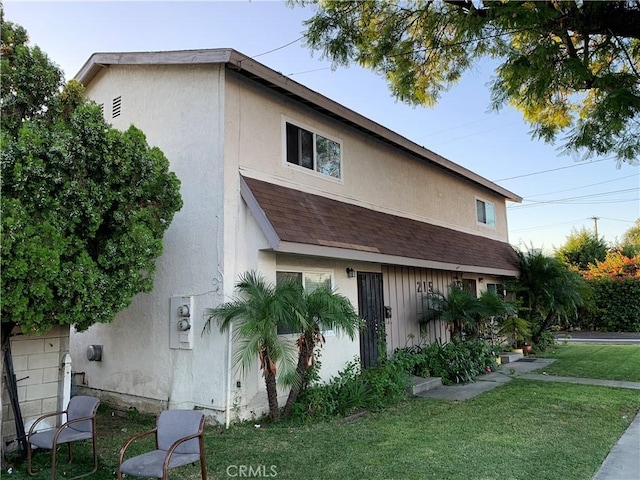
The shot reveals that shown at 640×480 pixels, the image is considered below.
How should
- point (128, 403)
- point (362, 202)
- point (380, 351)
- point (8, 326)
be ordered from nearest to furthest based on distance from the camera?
point (8, 326)
point (128, 403)
point (380, 351)
point (362, 202)

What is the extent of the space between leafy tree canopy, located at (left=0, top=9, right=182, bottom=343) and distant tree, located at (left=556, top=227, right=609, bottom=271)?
29.8m

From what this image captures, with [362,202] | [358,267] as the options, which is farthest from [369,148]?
[358,267]

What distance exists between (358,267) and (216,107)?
433cm

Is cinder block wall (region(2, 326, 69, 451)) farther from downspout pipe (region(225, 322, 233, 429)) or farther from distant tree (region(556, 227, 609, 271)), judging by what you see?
distant tree (region(556, 227, 609, 271))

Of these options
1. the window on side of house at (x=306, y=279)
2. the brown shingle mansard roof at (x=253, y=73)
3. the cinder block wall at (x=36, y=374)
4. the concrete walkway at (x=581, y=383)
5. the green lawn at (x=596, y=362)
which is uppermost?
the brown shingle mansard roof at (x=253, y=73)

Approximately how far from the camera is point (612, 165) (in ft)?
24.8

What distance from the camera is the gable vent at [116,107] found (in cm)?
938

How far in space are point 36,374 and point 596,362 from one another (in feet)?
43.6

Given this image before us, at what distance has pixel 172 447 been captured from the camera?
156 inches

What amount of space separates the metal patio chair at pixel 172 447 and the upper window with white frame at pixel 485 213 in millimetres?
14116

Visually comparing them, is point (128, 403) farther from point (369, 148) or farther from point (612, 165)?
point (612, 165)

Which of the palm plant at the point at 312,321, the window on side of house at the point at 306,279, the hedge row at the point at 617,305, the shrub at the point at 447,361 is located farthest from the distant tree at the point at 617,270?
the palm plant at the point at 312,321

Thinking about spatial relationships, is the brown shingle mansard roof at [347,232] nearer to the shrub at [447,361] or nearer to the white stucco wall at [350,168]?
the white stucco wall at [350,168]

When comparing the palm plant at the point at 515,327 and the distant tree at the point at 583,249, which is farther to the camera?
the distant tree at the point at 583,249
